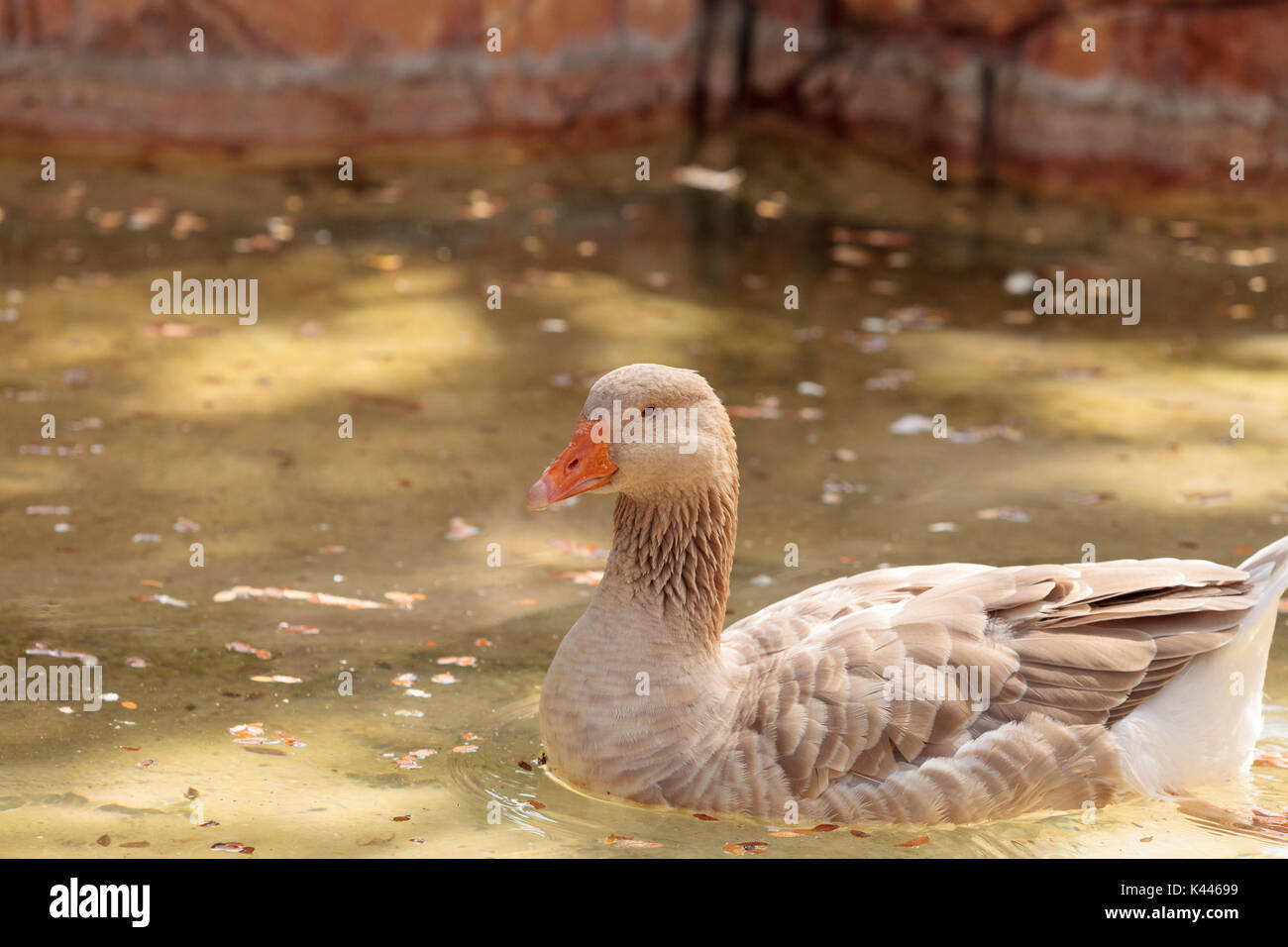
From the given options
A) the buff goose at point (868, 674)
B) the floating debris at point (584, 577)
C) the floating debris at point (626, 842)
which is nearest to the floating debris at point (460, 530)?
the floating debris at point (584, 577)

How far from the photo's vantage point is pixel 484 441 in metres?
8.50

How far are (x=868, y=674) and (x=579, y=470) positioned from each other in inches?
42.0

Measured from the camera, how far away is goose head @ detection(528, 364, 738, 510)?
5.06 metres

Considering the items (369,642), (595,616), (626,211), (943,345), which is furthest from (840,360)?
(595,616)

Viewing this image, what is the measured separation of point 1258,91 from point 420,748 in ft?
32.3

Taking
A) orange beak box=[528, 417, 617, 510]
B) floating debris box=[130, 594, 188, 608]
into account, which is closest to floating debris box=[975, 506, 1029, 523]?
orange beak box=[528, 417, 617, 510]

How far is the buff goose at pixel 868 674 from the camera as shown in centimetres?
489

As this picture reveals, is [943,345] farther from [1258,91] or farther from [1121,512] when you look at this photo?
[1258,91]

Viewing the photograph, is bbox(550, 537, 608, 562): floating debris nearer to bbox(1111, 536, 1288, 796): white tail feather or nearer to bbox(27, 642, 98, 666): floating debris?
bbox(27, 642, 98, 666): floating debris

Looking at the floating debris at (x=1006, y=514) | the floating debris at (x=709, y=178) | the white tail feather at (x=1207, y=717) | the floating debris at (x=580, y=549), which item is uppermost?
the floating debris at (x=709, y=178)

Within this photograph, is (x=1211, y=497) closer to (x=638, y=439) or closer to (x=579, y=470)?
(x=638, y=439)

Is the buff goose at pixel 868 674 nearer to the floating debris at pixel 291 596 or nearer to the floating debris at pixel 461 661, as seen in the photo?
the floating debris at pixel 461 661

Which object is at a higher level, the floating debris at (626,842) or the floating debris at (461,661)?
the floating debris at (461,661)

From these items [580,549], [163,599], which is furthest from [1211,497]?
[163,599]
